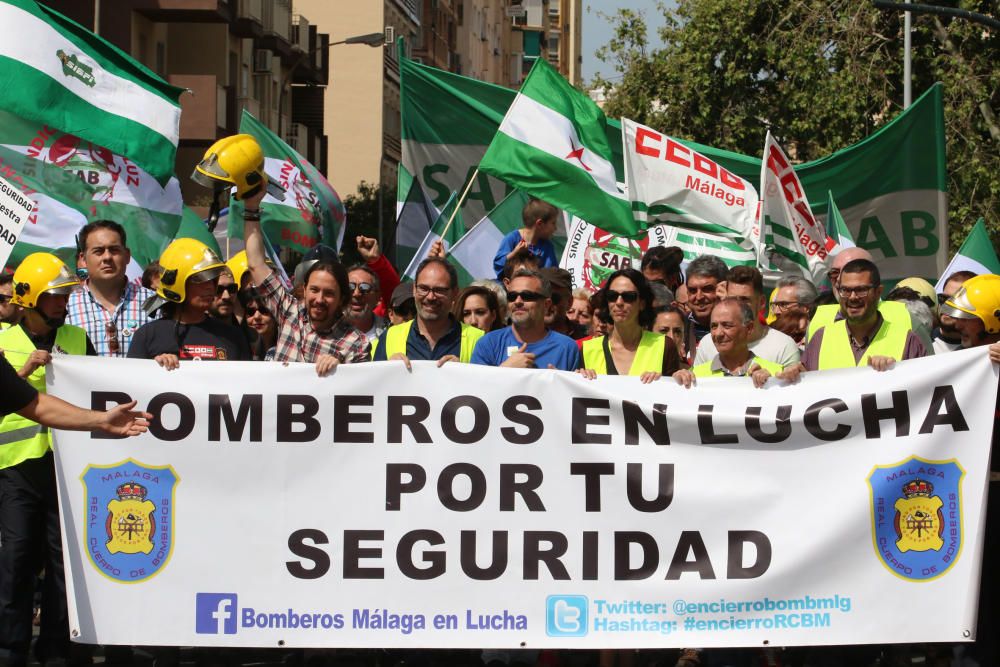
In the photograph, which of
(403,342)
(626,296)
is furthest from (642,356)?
(403,342)

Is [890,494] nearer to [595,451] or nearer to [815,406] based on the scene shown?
[815,406]

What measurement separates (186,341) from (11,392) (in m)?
1.94

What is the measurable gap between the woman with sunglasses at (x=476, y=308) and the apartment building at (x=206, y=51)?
2334 cm

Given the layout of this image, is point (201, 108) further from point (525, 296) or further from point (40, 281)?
point (525, 296)

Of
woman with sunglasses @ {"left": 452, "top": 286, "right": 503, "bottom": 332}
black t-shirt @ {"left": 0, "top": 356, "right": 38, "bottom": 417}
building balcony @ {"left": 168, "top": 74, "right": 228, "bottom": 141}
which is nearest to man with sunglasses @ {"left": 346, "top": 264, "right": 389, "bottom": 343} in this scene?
woman with sunglasses @ {"left": 452, "top": 286, "right": 503, "bottom": 332}

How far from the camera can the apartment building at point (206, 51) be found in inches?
1328

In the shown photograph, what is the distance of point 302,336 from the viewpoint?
25.0 feet

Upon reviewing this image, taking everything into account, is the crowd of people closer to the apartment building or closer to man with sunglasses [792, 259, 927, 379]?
man with sunglasses [792, 259, 927, 379]

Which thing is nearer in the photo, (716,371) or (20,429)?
(20,429)

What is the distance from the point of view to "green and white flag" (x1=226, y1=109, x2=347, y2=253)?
41.9 feet

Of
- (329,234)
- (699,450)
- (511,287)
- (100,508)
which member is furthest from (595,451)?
(329,234)

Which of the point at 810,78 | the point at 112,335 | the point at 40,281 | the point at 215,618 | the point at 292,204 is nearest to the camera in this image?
the point at 215,618

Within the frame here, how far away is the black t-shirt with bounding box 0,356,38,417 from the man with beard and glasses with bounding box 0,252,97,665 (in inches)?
60.4

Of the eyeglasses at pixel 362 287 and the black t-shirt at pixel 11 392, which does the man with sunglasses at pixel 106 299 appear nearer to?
the eyeglasses at pixel 362 287
